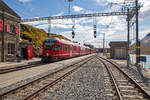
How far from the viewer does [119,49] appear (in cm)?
3128

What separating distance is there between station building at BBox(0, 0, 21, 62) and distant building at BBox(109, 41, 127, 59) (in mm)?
21295

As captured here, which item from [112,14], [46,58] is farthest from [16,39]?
[112,14]

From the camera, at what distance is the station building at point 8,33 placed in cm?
1777

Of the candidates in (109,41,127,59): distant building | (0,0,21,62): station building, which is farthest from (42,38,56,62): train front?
(109,41,127,59): distant building

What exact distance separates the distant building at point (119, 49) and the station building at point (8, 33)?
21295 mm

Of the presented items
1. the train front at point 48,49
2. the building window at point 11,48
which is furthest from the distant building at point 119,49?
the building window at point 11,48

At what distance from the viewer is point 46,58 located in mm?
16844

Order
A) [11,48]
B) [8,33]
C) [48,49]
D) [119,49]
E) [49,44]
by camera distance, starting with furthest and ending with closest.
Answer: [119,49] < [11,48] < [8,33] < [49,44] < [48,49]

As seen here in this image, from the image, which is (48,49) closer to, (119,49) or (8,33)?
(8,33)

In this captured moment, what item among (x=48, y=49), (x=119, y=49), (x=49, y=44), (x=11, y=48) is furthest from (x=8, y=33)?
(x=119, y=49)

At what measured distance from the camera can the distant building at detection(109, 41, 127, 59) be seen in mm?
30906

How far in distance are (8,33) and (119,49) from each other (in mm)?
23568

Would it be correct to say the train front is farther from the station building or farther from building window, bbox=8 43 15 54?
building window, bbox=8 43 15 54

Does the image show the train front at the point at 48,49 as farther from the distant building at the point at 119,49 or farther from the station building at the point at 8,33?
the distant building at the point at 119,49
